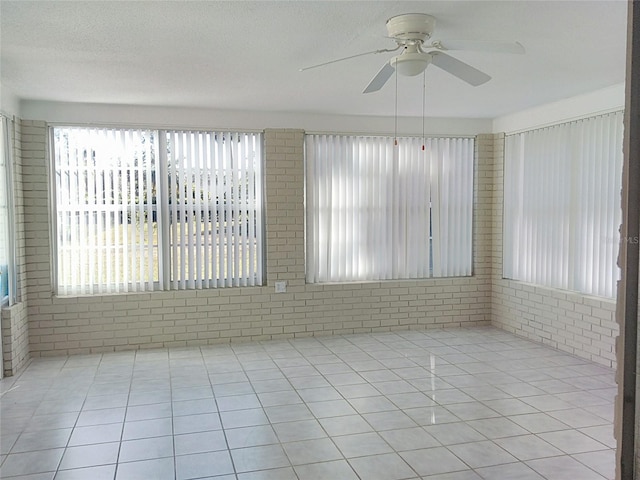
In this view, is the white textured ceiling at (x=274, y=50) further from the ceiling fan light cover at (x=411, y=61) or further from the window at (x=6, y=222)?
the window at (x=6, y=222)

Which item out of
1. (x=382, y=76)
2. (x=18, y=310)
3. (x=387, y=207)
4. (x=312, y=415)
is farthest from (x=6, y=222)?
(x=387, y=207)

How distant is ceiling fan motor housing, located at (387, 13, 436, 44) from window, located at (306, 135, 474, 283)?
3256 mm

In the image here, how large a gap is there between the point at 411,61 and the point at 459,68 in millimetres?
409

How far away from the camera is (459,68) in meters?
3.28

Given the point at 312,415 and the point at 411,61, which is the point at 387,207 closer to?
the point at 312,415

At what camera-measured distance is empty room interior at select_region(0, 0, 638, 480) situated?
3209 millimetres

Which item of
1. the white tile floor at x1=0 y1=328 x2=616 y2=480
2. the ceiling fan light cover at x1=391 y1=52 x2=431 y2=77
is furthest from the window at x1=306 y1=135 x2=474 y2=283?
the ceiling fan light cover at x1=391 y1=52 x2=431 y2=77

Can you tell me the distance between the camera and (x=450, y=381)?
466 centimetres

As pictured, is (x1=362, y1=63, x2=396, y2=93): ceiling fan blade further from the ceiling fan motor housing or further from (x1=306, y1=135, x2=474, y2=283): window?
(x1=306, y1=135, x2=474, y2=283): window

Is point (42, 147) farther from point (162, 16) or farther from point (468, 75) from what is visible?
point (468, 75)

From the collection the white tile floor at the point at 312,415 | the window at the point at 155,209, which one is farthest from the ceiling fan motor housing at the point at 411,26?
the window at the point at 155,209

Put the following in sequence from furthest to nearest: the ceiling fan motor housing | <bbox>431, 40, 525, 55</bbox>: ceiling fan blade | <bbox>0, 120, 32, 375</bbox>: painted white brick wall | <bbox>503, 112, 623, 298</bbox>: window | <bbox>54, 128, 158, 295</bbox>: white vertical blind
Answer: <bbox>54, 128, 158, 295</bbox>: white vertical blind → <bbox>503, 112, 623, 298</bbox>: window → <bbox>0, 120, 32, 375</bbox>: painted white brick wall → the ceiling fan motor housing → <bbox>431, 40, 525, 55</bbox>: ceiling fan blade

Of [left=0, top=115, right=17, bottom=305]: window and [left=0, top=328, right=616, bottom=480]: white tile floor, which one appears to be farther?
[left=0, top=115, right=17, bottom=305]: window

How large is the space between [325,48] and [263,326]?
3542 mm
